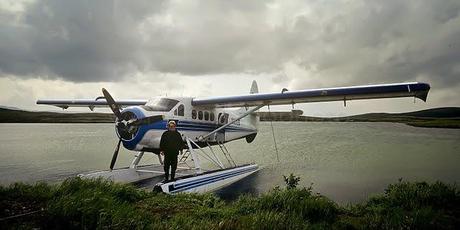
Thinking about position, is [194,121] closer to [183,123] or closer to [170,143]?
[183,123]

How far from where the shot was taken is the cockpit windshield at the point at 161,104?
33.8ft

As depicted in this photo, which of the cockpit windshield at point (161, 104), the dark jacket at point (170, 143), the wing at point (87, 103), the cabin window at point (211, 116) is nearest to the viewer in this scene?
the dark jacket at point (170, 143)

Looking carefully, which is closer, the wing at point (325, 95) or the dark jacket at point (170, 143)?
the dark jacket at point (170, 143)

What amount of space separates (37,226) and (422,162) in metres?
23.7

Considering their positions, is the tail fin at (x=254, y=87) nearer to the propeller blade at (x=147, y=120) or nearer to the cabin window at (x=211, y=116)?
the cabin window at (x=211, y=116)

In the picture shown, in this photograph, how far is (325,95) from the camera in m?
11.0

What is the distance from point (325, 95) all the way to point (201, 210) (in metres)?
7.35

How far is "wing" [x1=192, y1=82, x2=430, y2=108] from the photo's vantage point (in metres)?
9.55

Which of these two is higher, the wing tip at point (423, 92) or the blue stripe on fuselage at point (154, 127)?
the wing tip at point (423, 92)

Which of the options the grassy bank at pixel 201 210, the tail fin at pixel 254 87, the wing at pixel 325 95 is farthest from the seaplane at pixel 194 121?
the tail fin at pixel 254 87

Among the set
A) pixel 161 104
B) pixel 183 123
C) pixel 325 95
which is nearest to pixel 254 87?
pixel 325 95

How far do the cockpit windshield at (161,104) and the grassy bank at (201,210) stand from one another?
4.02 meters

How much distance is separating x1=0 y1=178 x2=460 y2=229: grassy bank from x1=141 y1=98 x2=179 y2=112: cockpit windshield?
4.02m

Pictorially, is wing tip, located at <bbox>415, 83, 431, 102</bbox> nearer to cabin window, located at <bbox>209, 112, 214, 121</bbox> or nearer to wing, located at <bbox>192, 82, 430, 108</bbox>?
wing, located at <bbox>192, 82, 430, 108</bbox>
